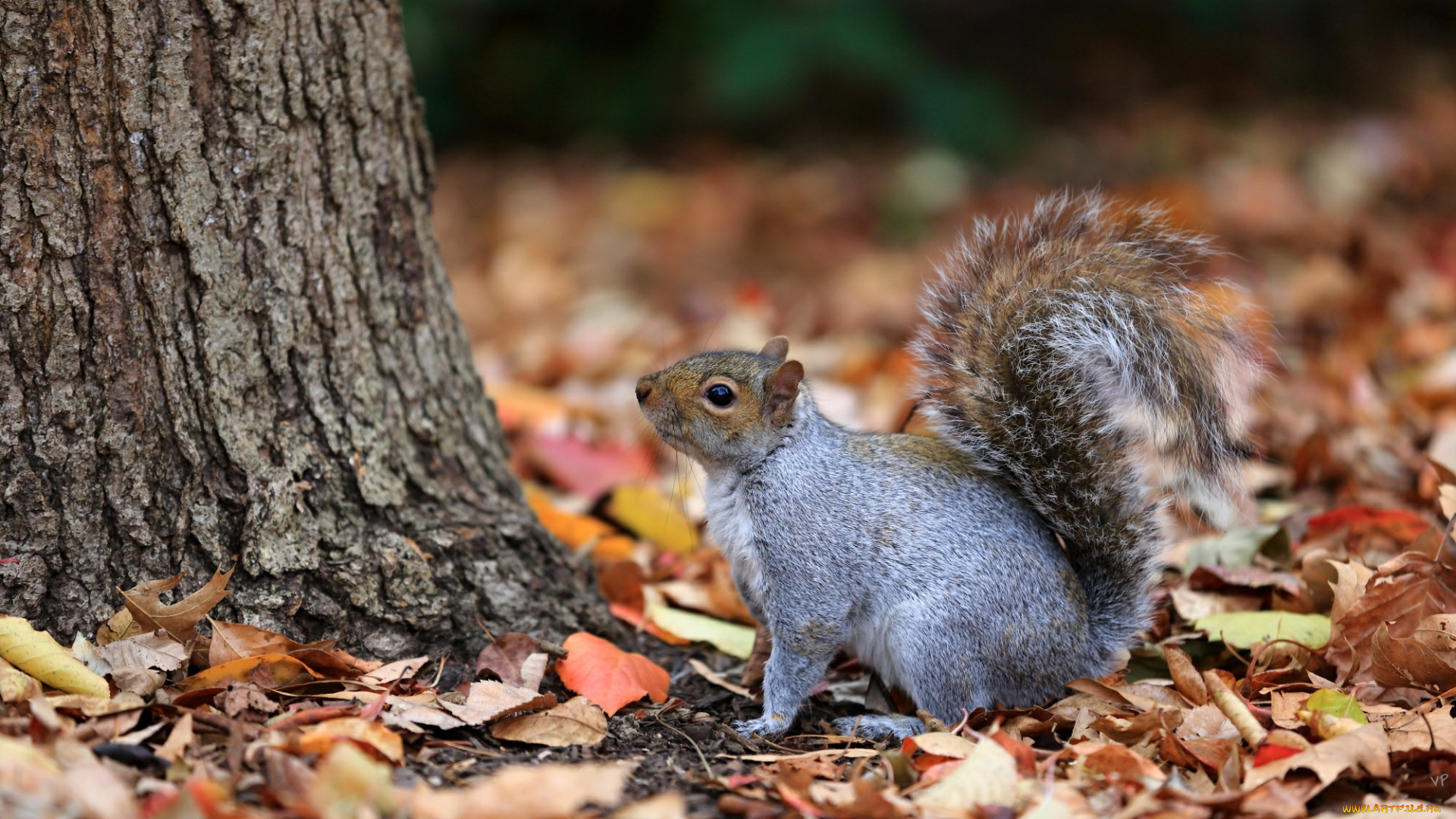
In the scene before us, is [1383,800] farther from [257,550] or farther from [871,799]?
[257,550]

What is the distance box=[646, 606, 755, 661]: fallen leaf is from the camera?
8.47 feet

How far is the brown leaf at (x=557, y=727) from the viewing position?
1989 millimetres

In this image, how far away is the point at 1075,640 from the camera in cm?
226

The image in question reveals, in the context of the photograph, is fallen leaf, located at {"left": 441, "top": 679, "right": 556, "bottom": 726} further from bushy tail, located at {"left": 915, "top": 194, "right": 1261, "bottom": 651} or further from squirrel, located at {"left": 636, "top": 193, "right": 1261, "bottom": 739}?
bushy tail, located at {"left": 915, "top": 194, "right": 1261, "bottom": 651}

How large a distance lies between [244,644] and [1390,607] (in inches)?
78.8

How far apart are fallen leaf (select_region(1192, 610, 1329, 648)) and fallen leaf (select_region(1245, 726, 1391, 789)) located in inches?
19.2

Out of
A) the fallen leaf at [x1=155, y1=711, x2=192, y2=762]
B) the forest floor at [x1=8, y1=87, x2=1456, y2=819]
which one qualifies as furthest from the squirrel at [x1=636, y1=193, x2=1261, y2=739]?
the fallen leaf at [x1=155, y1=711, x2=192, y2=762]

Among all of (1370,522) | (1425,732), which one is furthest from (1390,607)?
(1370,522)

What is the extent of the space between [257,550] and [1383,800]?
184 cm

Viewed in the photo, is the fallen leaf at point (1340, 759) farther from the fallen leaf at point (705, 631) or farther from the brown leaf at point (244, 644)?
the brown leaf at point (244, 644)

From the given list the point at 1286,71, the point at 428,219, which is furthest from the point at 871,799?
Answer: the point at 1286,71

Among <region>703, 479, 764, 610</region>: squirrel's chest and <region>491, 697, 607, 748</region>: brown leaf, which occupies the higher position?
<region>703, 479, 764, 610</region>: squirrel's chest

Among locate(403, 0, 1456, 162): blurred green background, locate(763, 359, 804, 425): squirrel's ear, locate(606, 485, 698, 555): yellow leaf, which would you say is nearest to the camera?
locate(763, 359, 804, 425): squirrel's ear

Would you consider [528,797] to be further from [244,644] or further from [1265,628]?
[1265,628]
